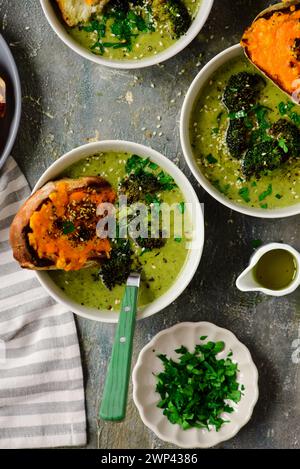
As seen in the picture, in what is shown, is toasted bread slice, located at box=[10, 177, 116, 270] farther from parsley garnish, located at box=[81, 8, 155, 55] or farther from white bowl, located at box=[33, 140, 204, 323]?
parsley garnish, located at box=[81, 8, 155, 55]

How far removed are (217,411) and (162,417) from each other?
289 millimetres

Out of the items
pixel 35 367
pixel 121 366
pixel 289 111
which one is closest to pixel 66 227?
pixel 121 366

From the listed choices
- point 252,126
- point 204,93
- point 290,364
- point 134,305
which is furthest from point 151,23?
point 290,364

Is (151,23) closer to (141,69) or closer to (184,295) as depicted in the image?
(141,69)

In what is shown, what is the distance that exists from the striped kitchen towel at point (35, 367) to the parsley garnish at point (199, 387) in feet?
1.58

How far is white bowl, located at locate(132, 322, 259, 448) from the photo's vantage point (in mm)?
3090

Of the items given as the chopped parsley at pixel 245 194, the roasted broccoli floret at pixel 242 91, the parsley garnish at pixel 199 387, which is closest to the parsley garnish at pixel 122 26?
the roasted broccoli floret at pixel 242 91

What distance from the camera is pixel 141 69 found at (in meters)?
3.12

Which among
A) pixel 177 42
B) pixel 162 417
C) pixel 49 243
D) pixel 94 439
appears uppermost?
pixel 177 42

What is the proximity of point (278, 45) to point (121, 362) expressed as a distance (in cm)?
157

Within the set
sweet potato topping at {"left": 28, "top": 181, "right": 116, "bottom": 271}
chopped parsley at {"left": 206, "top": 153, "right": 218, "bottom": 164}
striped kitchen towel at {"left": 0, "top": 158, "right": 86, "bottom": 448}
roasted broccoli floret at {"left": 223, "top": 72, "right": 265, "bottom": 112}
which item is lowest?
striped kitchen towel at {"left": 0, "top": 158, "right": 86, "bottom": 448}

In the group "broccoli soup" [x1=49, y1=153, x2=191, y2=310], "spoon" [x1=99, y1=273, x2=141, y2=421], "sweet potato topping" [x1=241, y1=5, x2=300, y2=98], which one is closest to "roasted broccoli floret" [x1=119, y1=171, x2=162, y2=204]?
"broccoli soup" [x1=49, y1=153, x2=191, y2=310]

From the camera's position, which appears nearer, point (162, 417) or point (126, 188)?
point (126, 188)

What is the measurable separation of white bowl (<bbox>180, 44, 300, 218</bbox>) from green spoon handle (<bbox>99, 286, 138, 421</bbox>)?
0.61m
